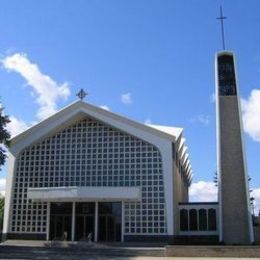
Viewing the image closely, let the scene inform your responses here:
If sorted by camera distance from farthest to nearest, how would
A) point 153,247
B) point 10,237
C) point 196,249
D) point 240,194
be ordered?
point 10,237 → point 240,194 → point 153,247 → point 196,249

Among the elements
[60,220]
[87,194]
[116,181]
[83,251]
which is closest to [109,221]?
[87,194]

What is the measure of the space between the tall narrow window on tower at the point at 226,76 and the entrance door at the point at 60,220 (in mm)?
15391

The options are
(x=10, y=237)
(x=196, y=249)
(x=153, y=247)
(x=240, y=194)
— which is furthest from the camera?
(x=10, y=237)

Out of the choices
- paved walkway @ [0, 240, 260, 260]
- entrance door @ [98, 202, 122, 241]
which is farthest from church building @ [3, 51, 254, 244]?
paved walkway @ [0, 240, 260, 260]

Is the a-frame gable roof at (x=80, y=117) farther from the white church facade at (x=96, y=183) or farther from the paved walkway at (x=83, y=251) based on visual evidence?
the paved walkway at (x=83, y=251)

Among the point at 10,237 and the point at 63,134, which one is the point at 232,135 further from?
the point at 10,237

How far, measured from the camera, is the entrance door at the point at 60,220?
38.4 m

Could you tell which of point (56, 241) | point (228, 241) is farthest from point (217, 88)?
point (56, 241)

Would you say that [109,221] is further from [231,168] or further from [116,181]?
[231,168]

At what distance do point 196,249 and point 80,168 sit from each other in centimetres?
1241

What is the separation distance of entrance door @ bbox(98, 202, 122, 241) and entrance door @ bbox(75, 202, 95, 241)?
58 centimetres

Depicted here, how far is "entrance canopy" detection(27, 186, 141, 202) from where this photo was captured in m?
36.5

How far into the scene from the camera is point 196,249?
31219 mm

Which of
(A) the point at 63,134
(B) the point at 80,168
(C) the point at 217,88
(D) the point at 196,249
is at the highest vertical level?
(C) the point at 217,88
